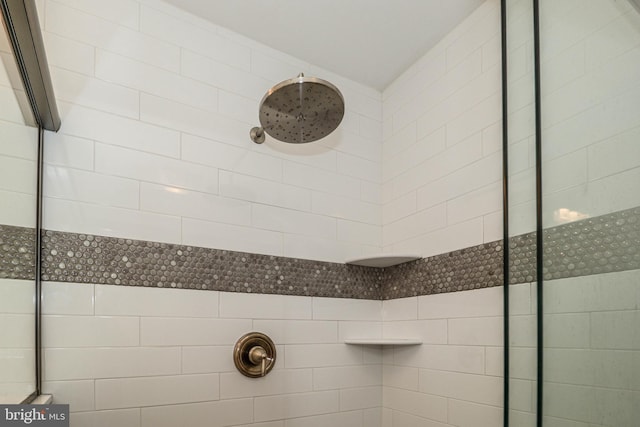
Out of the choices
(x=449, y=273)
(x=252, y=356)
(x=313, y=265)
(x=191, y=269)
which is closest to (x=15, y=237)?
(x=191, y=269)

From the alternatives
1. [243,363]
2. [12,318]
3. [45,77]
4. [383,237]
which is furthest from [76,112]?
[383,237]

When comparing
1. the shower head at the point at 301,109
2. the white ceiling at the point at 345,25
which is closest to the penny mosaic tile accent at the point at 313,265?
the shower head at the point at 301,109

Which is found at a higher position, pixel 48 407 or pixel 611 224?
pixel 611 224

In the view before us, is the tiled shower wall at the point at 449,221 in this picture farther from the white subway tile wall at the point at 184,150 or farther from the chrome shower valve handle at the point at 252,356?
the chrome shower valve handle at the point at 252,356

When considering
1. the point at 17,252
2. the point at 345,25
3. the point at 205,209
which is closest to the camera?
the point at 17,252

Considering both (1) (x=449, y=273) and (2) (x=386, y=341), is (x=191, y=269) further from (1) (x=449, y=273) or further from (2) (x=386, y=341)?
(1) (x=449, y=273)

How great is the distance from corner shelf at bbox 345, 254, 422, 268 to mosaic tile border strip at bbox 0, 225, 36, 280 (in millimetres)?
1221

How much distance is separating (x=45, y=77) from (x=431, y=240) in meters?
1.48

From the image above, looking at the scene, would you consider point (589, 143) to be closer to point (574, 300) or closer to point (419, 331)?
point (574, 300)

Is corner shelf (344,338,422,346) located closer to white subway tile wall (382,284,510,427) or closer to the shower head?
white subway tile wall (382,284,510,427)

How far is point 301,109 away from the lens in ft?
4.93

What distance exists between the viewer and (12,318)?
1191mm

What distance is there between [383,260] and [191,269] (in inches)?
31.8

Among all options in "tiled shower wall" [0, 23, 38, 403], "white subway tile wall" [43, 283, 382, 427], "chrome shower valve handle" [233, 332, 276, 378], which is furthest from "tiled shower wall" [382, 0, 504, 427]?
"tiled shower wall" [0, 23, 38, 403]
